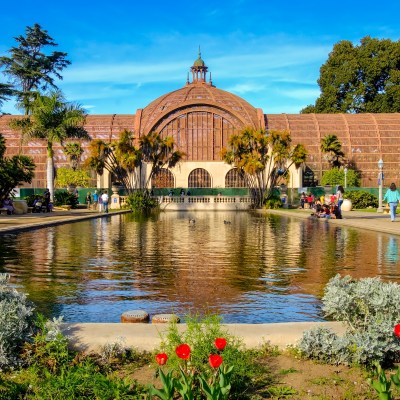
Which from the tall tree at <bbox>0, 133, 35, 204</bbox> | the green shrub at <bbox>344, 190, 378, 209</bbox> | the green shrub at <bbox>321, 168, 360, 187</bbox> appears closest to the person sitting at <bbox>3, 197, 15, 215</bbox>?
the tall tree at <bbox>0, 133, 35, 204</bbox>

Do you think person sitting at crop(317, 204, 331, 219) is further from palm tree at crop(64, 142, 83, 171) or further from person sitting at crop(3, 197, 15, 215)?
palm tree at crop(64, 142, 83, 171)

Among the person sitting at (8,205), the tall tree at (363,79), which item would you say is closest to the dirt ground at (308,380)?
the person sitting at (8,205)

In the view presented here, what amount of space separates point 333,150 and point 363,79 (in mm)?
23931

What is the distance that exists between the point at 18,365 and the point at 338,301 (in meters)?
3.05

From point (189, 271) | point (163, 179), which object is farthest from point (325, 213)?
point (163, 179)

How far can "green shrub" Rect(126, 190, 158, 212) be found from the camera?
47.2 m

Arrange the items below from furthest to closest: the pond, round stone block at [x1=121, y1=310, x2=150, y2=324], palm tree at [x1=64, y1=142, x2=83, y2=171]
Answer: palm tree at [x1=64, y1=142, x2=83, y2=171] → the pond → round stone block at [x1=121, y1=310, x2=150, y2=324]

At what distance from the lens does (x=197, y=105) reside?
208ft

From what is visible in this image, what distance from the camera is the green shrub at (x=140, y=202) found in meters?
47.2

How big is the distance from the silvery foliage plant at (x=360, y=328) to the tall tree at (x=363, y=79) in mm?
76754

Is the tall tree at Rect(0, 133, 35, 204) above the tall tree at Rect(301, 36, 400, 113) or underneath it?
underneath

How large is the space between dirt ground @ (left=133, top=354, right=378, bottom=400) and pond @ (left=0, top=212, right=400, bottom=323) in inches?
85.9

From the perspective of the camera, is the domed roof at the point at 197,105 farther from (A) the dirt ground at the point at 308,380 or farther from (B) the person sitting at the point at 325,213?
(A) the dirt ground at the point at 308,380

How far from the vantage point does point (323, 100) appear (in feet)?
267
